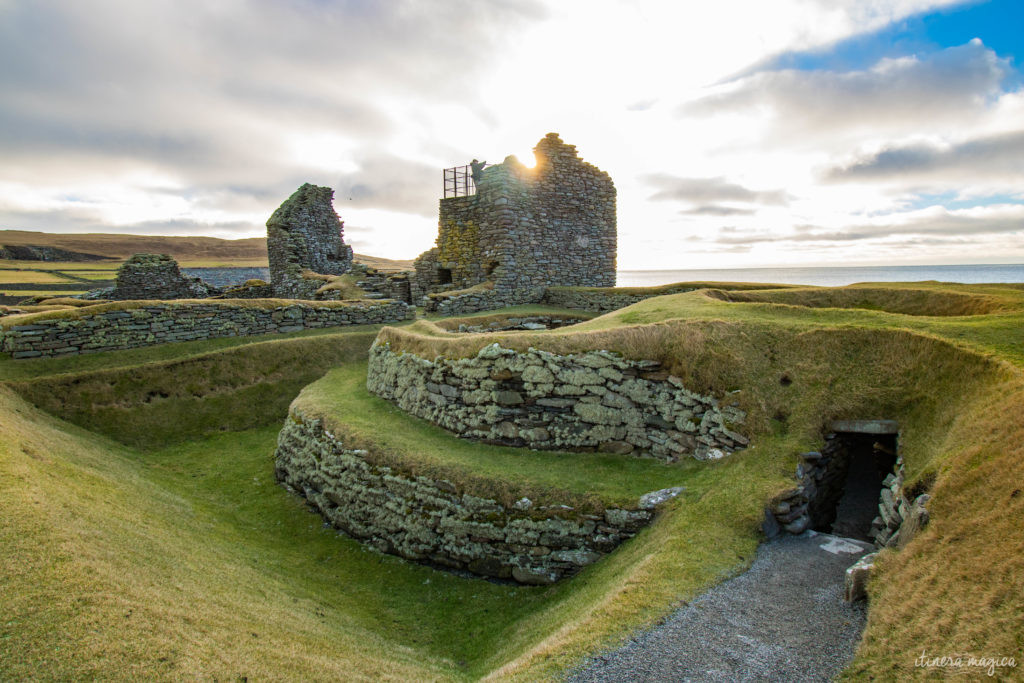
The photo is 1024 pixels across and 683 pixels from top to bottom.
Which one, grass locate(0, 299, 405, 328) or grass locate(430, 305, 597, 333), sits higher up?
grass locate(0, 299, 405, 328)

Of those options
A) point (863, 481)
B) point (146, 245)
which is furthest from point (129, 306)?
point (146, 245)

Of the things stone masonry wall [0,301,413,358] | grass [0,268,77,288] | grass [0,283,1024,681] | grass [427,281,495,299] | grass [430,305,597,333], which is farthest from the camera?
grass [0,268,77,288]

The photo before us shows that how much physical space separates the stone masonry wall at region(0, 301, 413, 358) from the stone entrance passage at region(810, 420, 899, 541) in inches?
778

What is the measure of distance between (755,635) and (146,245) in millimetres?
137005

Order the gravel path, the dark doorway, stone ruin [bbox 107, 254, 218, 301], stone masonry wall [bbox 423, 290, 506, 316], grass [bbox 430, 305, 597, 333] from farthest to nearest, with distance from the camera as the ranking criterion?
stone ruin [bbox 107, 254, 218, 301], stone masonry wall [bbox 423, 290, 506, 316], grass [bbox 430, 305, 597, 333], the dark doorway, the gravel path

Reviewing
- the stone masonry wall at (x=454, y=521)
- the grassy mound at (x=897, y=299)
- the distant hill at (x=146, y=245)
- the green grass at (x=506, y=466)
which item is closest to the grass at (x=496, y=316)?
the green grass at (x=506, y=466)

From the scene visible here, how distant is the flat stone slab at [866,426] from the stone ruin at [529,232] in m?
18.6

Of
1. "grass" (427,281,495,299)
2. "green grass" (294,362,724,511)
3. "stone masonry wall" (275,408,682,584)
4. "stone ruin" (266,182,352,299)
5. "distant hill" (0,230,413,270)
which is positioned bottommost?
"stone masonry wall" (275,408,682,584)

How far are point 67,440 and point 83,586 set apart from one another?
31.7ft

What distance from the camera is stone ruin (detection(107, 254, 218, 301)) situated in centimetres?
2886

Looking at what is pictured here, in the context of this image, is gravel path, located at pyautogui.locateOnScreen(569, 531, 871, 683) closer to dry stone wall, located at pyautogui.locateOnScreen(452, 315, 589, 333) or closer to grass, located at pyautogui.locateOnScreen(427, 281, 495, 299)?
dry stone wall, located at pyautogui.locateOnScreen(452, 315, 589, 333)

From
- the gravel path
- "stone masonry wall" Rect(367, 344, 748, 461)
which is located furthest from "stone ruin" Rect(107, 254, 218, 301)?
the gravel path

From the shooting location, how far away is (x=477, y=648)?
8.17 metres

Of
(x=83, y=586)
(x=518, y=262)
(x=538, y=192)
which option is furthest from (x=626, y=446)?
(x=538, y=192)
